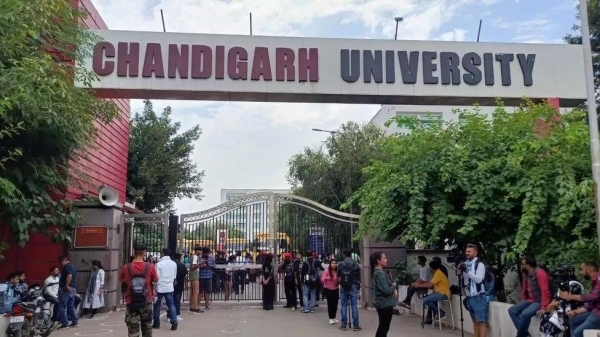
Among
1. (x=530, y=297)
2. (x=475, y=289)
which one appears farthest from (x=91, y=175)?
(x=530, y=297)

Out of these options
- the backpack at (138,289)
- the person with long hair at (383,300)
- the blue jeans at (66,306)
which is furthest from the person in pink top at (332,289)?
the blue jeans at (66,306)

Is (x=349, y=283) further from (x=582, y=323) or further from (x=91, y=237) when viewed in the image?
(x=91, y=237)

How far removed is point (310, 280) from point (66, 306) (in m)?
5.51

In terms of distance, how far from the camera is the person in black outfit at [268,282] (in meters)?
13.6

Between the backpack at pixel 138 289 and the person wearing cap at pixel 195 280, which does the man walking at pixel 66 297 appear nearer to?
the person wearing cap at pixel 195 280

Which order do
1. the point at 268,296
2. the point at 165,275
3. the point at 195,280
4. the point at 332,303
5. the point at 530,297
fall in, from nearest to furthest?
the point at 530,297
the point at 165,275
the point at 332,303
the point at 195,280
the point at 268,296

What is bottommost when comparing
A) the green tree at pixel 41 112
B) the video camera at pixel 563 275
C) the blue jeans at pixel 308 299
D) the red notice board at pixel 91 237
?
the blue jeans at pixel 308 299

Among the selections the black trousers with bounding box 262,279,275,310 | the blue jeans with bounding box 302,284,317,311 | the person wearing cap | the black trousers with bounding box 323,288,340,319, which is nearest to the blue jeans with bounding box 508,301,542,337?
the black trousers with bounding box 323,288,340,319

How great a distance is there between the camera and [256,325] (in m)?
11.0

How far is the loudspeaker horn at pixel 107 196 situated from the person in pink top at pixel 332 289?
559 centimetres

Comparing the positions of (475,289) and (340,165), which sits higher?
(340,165)

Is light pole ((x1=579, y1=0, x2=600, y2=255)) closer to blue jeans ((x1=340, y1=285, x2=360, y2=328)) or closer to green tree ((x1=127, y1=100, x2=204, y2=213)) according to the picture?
blue jeans ((x1=340, y1=285, x2=360, y2=328))

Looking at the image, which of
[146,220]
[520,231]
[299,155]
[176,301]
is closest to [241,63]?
[146,220]

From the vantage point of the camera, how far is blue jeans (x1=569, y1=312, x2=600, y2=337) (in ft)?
22.3
